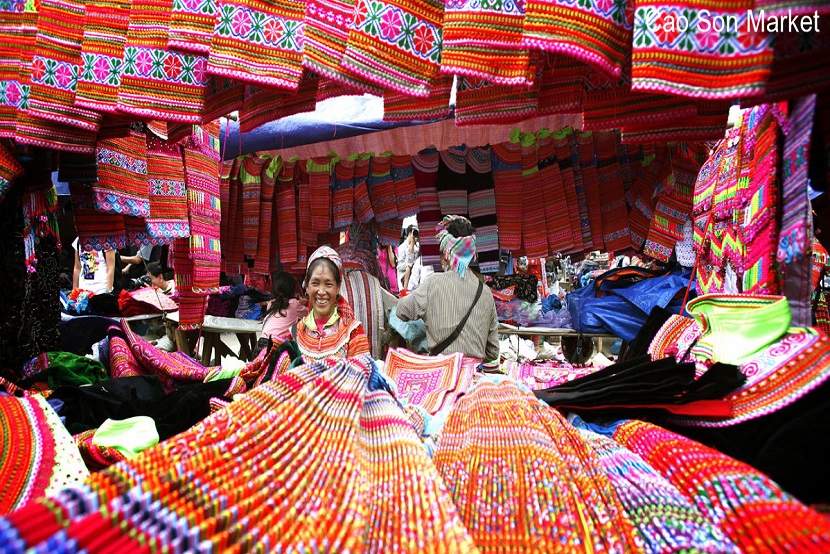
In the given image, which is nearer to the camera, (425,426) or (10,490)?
(10,490)

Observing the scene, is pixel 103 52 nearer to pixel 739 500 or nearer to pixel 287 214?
pixel 739 500

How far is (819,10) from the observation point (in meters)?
0.77

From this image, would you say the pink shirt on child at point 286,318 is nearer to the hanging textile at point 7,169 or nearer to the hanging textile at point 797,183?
the hanging textile at point 7,169

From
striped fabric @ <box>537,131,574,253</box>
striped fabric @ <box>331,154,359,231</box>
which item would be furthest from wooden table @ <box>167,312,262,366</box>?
striped fabric @ <box>537,131,574,253</box>

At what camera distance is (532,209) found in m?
4.73

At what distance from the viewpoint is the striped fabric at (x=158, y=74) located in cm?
A: 159

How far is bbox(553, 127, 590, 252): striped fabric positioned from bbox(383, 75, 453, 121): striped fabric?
3.02 meters

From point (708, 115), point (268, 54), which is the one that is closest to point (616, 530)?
point (708, 115)

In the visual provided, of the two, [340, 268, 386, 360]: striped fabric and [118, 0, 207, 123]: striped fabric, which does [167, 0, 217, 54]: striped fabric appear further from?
[340, 268, 386, 360]: striped fabric

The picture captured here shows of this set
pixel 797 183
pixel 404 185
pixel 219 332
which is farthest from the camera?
pixel 219 332

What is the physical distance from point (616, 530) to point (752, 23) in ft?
2.69

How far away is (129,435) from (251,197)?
3950mm

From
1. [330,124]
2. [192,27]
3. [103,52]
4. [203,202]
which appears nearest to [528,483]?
[192,27]

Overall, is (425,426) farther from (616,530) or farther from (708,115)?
(708,115)
